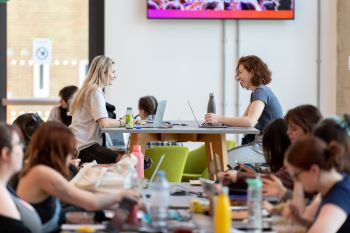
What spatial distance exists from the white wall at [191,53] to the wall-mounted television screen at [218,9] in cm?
11

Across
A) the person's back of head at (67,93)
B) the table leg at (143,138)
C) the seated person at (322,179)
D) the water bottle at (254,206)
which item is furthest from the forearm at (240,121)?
the seated person at (322,179)

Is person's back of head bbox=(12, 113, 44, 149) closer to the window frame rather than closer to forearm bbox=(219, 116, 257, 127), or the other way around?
forearm bbox=(219, 116, 257, 127)

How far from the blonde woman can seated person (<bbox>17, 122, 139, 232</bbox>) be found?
3.30 m

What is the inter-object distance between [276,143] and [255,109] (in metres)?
2.54

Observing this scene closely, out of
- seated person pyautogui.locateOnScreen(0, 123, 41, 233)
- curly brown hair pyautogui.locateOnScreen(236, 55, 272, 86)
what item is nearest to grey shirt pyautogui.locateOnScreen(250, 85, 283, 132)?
curly brown hair pyautogui.locateOnScreen(236, 55, 272, 86)

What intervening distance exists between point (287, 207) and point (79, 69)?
671 cm

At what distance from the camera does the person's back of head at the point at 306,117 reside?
3998 millimetres

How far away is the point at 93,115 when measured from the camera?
705 centimetres

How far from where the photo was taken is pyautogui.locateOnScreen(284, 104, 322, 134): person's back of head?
3998 mm

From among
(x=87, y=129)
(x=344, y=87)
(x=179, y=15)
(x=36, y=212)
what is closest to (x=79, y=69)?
(x=179, y=15)

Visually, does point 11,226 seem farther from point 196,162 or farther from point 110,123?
point 196,162

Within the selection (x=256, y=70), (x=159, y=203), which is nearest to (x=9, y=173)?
(x=159, y=203)

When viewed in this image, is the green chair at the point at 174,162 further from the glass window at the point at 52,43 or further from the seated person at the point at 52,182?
the seated person at the point at 52,182

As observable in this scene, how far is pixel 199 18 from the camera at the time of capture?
30.5 feet
